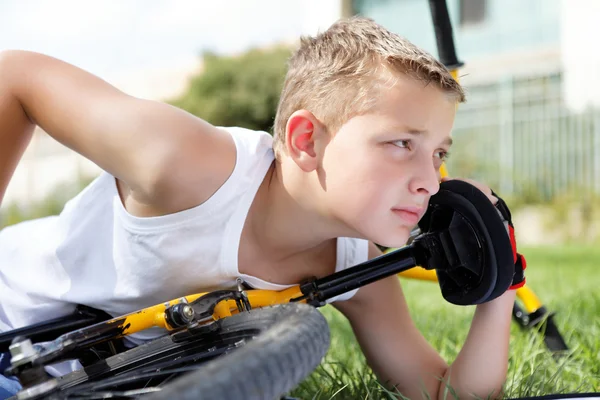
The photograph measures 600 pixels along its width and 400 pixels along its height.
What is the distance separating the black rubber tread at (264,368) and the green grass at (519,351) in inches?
24.0

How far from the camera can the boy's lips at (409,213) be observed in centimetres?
144

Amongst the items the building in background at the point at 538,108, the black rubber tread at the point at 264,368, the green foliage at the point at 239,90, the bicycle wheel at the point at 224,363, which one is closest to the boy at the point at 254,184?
the bicycle wheel at the point at 224,363

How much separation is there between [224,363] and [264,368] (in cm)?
5

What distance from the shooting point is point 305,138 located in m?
1.54

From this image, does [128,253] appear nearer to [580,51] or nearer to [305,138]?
[305,138]

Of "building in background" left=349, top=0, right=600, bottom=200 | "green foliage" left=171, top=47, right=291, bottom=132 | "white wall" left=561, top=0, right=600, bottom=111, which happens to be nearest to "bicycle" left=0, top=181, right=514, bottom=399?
"building in background" left=349, top=0, right=600, bottom=200

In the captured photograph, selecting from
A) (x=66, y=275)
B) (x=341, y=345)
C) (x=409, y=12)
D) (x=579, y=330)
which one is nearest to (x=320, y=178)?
(x=66, y=275)

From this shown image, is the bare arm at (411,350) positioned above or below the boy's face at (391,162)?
below

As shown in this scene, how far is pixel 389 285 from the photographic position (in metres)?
1.84

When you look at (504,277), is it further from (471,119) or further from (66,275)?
(471,119)

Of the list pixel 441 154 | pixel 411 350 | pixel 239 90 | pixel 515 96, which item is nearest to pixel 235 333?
pixel 441 154

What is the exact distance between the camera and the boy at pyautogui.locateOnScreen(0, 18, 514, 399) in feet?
4.69

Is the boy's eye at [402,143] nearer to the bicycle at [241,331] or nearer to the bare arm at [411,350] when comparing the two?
the bicycle at [241,331]

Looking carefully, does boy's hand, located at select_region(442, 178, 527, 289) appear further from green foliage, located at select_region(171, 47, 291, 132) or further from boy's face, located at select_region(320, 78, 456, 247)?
green foliage, located at select_region(171, 47, 291, 132)
